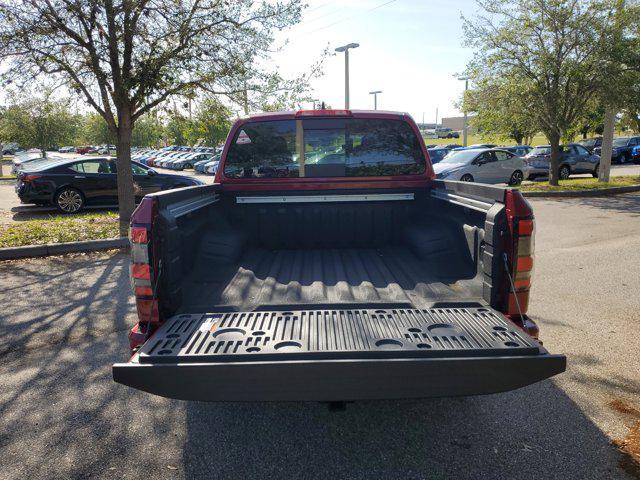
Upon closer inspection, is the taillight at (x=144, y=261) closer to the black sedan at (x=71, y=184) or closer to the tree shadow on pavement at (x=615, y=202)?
the black sedan at (x=71, y=184)

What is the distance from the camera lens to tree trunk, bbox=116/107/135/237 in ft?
30.2

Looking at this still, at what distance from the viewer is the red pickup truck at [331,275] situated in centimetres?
221

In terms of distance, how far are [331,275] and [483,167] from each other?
1547cm

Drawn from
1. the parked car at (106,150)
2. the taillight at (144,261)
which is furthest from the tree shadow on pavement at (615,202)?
the parked car at (106,150)

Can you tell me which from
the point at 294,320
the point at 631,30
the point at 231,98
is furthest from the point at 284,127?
the point at 631,30

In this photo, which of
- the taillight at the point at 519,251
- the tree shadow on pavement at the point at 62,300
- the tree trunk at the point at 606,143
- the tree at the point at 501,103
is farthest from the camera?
the tree trunk at the point at 606,143

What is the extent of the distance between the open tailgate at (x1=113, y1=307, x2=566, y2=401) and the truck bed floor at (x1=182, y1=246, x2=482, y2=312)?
23.8 inches

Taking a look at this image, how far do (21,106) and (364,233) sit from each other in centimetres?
2738

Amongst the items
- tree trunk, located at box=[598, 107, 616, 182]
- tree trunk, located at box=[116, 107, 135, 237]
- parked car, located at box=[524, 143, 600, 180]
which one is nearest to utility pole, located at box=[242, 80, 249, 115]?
tree trunk, located at box=[116, 107, 135, 237]

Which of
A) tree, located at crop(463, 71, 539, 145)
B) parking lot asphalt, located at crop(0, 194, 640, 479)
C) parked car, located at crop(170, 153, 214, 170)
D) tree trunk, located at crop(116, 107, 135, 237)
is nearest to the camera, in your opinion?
parking lot asphalt, located at crop(0, 194, 640, 479)

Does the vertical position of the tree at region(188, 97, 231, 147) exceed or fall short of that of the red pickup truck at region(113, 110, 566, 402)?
it exceeds it

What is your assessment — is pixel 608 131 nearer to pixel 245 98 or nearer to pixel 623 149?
pixel 245 98

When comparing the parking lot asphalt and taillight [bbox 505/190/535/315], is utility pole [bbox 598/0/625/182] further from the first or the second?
taillight [bbox 505/190/535/315]

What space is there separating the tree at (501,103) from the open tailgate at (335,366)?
49.8ft
